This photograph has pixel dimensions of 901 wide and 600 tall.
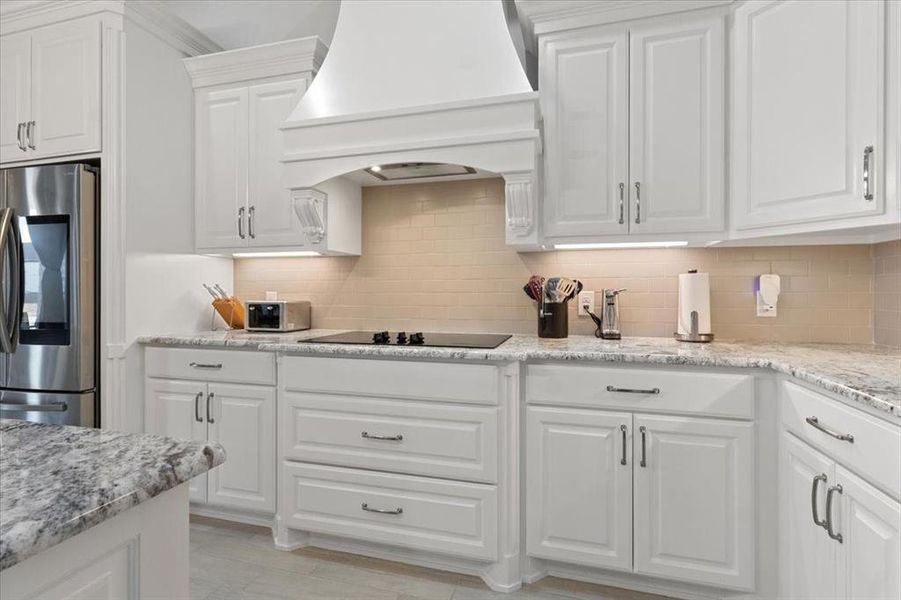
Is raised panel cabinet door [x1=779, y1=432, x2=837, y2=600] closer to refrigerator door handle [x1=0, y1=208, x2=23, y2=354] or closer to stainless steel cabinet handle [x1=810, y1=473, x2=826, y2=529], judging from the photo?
stainless steel cabinet handle [x1=810, y1=473, x2=826, y2=529]

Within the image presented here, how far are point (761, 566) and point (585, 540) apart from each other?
60 cm

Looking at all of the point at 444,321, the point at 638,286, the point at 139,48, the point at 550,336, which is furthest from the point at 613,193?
the point at 139,48

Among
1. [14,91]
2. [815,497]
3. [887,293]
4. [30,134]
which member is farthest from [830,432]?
[14,91]

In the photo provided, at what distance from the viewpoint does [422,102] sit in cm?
223

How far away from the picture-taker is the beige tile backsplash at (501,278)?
7.24ft

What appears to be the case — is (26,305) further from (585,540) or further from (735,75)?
(735,75)

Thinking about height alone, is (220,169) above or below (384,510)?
above

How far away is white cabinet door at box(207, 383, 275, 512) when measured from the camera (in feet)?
7.61

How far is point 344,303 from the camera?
293 cm

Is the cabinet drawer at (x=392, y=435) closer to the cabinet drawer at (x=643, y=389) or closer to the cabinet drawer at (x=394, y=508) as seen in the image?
the cabinet drawer at (x=394, y=508)

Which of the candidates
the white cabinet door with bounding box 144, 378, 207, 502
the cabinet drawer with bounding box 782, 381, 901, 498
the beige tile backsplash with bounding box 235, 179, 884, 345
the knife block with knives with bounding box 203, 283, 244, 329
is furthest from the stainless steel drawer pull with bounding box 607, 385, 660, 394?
the knife block with knives with bounding box 203, 283, 244, 329

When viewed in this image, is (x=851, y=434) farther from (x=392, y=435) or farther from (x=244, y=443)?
(x=244, y=443)

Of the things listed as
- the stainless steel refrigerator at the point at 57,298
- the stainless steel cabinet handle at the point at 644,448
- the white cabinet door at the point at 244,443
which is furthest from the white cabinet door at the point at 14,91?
the stainless steel cabinet handle at the point at 644,448

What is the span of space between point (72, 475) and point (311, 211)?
1988 mm
